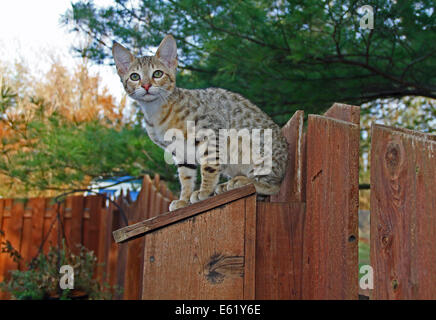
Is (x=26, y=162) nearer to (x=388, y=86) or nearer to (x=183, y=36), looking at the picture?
(x=183, y=36)

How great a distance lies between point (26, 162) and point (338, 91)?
3455mm

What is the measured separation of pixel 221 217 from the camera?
1.69m

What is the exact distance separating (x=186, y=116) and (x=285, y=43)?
5.44 ft

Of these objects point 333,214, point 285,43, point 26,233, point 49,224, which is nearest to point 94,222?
point 49,224

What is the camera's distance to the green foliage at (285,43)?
11.1 ft

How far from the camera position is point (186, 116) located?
234cm

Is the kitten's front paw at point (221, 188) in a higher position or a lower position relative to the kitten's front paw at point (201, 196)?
higher

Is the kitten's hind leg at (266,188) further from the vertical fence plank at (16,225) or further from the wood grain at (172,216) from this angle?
the vertical fence plank at (16,225)

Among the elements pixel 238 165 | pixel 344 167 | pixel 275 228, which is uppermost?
pixel 238 165

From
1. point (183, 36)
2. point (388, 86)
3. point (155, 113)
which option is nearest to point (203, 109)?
Result: point (155, 113)

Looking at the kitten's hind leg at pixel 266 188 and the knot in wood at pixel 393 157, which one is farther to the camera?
the kitten's hind leg at pixel 266 188

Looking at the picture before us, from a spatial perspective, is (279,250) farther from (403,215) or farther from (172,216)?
(403,215)

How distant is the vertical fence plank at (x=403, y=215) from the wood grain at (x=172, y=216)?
1.78 ft

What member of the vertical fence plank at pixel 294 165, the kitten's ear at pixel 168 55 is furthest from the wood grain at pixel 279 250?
the kitten's ear at pixel 168 55
